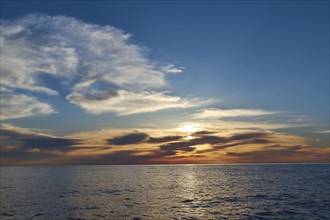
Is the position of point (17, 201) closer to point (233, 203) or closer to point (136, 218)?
point (136, 218)

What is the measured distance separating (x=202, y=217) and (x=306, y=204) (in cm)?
→ 2385

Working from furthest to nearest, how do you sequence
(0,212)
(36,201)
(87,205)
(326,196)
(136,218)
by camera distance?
1. (326,196)
2. (36,201)
3. (87,205)
4. (0,212)
5. (136,218)

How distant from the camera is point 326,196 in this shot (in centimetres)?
7031

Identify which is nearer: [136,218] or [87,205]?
[136,218]

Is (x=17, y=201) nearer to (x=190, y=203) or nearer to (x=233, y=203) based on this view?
(x=190, y=203)

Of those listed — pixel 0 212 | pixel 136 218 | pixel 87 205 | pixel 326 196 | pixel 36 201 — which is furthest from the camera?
pixel 326 196

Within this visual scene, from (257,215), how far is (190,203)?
1658cm

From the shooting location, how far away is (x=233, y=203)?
2397 inches

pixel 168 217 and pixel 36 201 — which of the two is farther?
pixel 36 201

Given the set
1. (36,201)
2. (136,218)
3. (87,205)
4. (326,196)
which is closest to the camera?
(136,218)

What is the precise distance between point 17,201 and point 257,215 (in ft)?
153

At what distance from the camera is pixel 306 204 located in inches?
2323

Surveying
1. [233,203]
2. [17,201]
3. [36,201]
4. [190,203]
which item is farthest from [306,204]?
[17,201]

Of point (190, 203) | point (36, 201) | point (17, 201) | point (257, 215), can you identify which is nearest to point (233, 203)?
point (190, 203)
